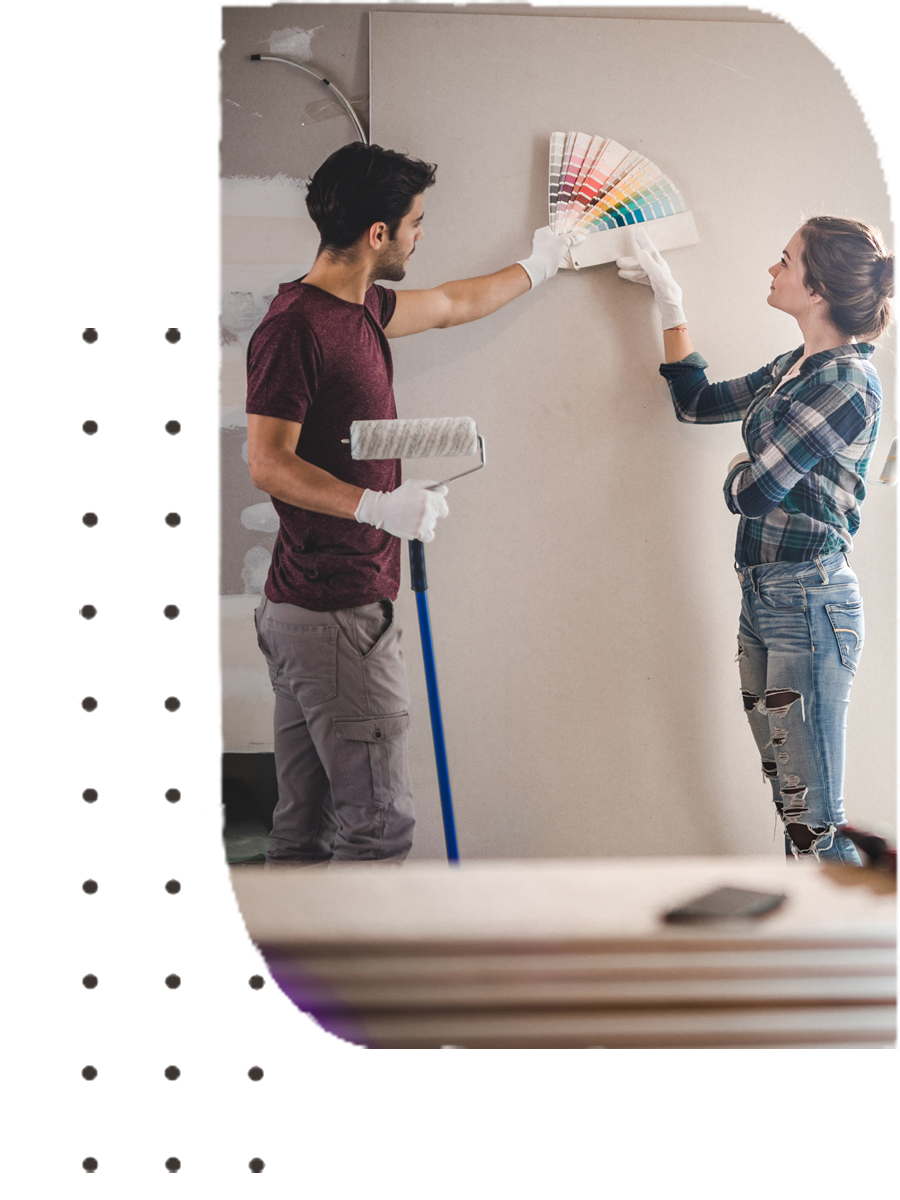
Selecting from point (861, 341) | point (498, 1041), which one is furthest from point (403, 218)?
point (498, 1041)

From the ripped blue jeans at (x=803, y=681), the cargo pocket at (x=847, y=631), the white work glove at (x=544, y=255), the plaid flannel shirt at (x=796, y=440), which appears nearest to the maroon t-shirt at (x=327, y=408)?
the white work glove at (x=544, y=255)

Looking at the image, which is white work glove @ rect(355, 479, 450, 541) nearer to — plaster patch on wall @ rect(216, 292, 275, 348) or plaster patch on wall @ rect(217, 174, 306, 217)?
plaster patch on wall @ rect(216, 292, 275, 348)

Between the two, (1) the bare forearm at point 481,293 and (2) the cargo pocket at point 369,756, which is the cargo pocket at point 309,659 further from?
(1) the bare forearm at point 481,293

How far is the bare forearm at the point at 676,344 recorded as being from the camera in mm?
1440

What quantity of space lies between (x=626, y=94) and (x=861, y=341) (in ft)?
1.78

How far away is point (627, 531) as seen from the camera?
1441 millimetres

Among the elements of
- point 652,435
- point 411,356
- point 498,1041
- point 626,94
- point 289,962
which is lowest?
point 498,1041

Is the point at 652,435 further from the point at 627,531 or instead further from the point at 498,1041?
the point at 498,1041

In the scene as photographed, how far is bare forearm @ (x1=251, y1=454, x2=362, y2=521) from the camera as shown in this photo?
4.52 feet

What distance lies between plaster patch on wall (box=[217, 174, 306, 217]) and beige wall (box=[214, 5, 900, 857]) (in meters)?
0.01

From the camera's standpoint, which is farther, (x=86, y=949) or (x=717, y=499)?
(x=717, y=499)

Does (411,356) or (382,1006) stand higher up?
(411,356)

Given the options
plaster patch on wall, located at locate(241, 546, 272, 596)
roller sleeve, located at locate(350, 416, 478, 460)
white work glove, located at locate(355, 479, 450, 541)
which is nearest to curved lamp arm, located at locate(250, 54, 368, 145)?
roller sleeve, located at locate(350, 416, 478, 460)

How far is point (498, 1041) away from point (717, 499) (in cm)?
92
